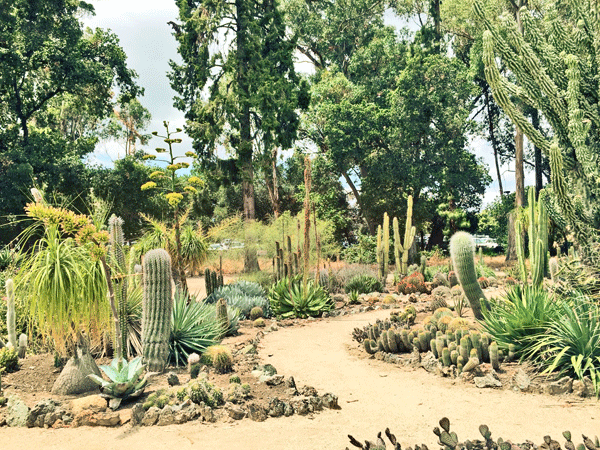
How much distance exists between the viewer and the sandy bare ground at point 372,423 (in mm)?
4488

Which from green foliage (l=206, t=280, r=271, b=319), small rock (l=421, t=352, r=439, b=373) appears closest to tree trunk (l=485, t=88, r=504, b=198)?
green foliage (l=206, t=280, r=271, b=319)

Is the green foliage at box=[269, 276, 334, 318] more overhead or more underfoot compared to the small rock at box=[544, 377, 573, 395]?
more overhead

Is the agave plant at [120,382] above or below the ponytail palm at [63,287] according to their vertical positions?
below

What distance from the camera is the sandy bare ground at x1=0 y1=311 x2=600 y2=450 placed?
14.7 feet

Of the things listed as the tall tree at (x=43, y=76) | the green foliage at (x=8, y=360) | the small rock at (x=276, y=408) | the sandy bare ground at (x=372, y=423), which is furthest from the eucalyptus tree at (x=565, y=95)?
the tall tree at (x=43, y=76)

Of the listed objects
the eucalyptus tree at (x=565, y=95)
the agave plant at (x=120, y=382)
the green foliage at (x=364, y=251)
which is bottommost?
the agave plant at (x=120, y=382)

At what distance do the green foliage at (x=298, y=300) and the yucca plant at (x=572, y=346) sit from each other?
4.89 meters

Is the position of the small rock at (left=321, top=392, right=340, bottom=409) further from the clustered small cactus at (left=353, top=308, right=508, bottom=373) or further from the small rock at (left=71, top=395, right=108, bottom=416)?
the small rock at (left=71, top=395, right=108, bottom=416)

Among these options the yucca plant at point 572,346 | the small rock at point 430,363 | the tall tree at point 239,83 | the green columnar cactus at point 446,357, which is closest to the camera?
the yucca plant at point 572,346

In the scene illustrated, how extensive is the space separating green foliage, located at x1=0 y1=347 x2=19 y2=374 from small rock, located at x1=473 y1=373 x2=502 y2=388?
17.6 ft

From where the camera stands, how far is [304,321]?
33.4ft

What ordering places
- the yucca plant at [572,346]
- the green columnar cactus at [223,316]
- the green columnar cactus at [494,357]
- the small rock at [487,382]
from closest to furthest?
the yucca plant at [572,346]
the small rock at [487,382]
the green columnar cactus at [494,357]
the green columnar cactus at [223,316]

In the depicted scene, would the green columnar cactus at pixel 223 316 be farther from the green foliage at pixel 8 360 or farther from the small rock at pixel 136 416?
the small rock at pixel 136 416

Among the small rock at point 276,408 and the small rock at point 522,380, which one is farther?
the small rock at point 522,380
